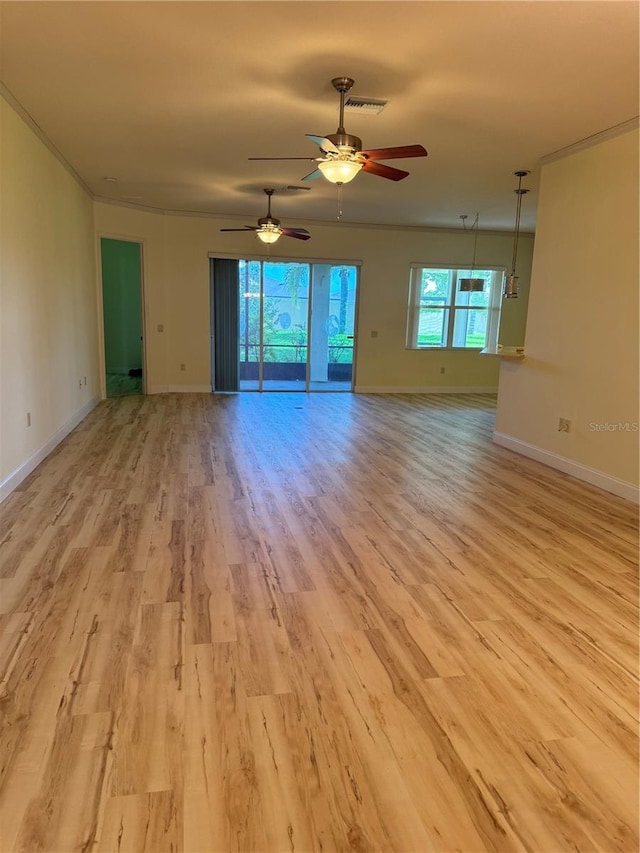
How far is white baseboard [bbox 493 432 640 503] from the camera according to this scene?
13.8 feet

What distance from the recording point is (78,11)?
276 centimetres

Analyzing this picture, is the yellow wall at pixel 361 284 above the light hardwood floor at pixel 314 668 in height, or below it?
above

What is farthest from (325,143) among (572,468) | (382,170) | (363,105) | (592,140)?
(572,468)

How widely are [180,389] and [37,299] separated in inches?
167

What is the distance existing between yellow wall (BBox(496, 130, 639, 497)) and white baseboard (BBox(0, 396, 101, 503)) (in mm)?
4535

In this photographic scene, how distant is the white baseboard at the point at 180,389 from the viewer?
8.62 m

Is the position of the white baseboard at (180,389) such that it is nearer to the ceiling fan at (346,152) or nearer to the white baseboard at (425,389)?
the white baseboard at (425,389)

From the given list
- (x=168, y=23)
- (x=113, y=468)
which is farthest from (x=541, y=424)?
(x=168, y=23)

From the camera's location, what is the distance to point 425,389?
386 inches

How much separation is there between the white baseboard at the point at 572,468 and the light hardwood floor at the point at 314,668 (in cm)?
17

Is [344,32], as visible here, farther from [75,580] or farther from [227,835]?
[227,835]

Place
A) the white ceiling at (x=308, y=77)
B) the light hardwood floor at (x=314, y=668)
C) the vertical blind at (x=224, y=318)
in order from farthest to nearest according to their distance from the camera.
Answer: the vertical blind at (x=224, y=318)
the white ceiling at (x=308, y=77)
the light hardwood floor at (x=314, y=668)

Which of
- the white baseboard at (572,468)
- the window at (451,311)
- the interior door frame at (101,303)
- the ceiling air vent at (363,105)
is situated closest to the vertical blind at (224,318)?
the interior door frame at (101,303)

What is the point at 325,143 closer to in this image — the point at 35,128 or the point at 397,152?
the point at 397,152
